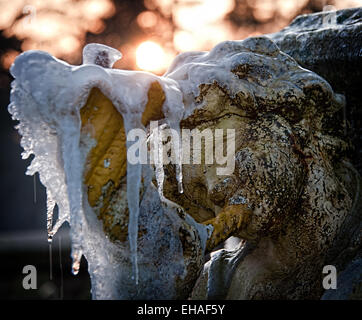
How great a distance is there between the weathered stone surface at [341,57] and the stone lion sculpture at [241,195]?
0.59 ft

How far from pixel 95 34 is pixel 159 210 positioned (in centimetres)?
507

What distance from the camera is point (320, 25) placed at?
2.34 metres

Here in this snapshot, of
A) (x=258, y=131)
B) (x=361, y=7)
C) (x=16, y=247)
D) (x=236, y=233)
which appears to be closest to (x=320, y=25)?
(x=361, y=7)

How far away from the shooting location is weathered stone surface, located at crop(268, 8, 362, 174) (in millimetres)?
1979

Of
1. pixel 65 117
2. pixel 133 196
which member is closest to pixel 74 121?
pixel 65 117

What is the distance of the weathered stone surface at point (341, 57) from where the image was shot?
198 centimetres

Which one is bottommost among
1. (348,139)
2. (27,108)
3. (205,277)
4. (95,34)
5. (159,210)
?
(205,277)

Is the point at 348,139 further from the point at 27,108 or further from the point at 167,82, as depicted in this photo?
the point at 27,108

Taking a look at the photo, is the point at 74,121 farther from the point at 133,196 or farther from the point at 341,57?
the point at 341,57

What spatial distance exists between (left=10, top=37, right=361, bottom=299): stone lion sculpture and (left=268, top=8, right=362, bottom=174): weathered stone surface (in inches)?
7.0
